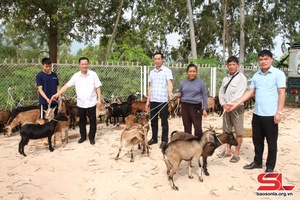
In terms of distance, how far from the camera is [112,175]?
181 inches

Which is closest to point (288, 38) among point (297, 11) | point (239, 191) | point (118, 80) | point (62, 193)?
point (297, 11)

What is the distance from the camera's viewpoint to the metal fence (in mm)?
7828

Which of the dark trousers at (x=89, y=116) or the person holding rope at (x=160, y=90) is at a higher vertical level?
the person holding rope at (x=160, y=90)

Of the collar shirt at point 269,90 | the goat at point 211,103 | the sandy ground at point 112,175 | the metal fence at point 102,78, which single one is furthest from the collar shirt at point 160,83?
the goat at point 211,103

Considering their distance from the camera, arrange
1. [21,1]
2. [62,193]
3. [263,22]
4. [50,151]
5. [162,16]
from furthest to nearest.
→ 1. [263,22]
2. [162,16]
3. [21,1]
4. [50,151]
5. [62,193]

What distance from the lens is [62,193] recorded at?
12.9 ft

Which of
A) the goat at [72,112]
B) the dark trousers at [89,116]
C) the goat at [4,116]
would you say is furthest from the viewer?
the goat at [72,112]

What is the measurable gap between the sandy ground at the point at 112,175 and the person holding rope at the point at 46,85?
1.04 metres

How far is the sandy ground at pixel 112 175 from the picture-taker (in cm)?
394

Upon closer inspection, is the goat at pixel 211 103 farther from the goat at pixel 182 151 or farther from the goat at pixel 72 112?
the goat at pixel 182 151

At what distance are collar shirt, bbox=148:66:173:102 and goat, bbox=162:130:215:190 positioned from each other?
6.00 ft

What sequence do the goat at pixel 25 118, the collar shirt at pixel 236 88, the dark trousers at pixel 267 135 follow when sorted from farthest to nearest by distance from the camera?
the goat at pixel 25 118 < the collar shirt at pixel 236 88 < the dark trousers at pixel 267 135

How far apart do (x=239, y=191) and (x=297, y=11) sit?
19.7 meters

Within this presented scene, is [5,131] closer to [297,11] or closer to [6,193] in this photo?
[6,193]
